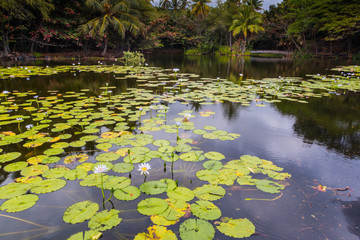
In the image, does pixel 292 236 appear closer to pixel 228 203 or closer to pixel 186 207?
pixel 228 203

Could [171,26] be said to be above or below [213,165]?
above

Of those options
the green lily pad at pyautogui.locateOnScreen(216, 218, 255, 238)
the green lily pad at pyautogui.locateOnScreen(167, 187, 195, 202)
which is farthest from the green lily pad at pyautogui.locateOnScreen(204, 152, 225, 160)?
the green lily pad at pyautogui.locateOnScreen(216, 218, 255, 238)

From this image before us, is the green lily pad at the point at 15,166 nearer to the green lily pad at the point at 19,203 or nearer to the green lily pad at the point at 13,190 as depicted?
the green lily pad at the point at 13,190

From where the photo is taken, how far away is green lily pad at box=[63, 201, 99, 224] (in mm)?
1344

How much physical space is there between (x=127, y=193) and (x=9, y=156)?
1423mm

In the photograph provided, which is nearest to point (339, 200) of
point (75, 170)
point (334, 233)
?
point (334, 233)

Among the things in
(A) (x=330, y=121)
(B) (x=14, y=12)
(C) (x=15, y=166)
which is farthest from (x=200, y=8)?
(C) (x=15, y=166)

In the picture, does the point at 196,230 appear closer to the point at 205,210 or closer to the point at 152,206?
the point at 205,210

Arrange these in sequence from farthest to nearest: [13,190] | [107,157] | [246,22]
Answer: [246,22] < [107,157] < [13,190]

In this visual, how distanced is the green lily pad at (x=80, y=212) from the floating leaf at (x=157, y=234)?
0.39m

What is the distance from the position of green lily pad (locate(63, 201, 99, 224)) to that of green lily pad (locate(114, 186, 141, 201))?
0.17 metres

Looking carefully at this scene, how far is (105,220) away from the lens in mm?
1337

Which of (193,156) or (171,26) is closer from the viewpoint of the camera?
(193,156)

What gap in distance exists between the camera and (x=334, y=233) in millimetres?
1332
